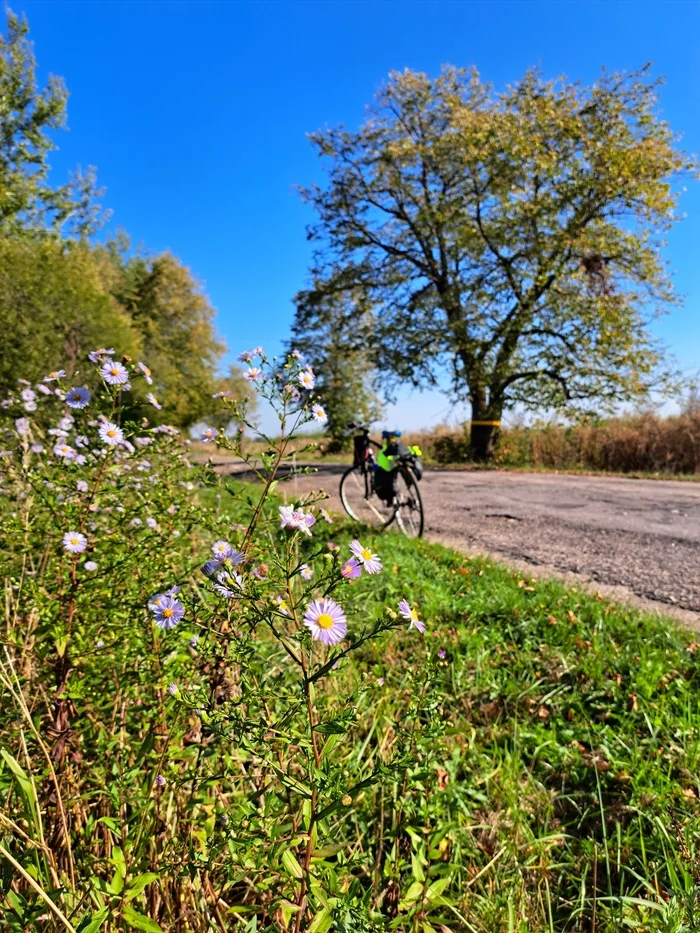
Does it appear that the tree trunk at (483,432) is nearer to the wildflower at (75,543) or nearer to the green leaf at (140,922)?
the wildflower at (75,543)

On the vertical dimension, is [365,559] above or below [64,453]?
below

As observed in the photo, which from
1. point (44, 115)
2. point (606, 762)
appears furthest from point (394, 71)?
point (606, 762)

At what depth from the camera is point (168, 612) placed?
115 centimetres

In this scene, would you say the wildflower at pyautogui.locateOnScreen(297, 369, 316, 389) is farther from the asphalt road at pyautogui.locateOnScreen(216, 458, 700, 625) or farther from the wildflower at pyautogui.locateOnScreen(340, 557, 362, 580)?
the asphalt road at pyautogui.locateOnScreen(216, 458, 700, 625)

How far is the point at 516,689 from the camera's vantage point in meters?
2.24

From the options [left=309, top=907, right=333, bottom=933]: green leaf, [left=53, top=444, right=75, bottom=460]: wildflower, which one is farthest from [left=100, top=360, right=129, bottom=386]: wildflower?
[left=309, top=907, right=333, bottom=933]: green leaf

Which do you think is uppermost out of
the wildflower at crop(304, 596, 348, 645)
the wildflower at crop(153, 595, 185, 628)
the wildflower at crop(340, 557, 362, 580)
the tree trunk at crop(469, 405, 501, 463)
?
the tree trunk at crop(469, 405, 501, 463)

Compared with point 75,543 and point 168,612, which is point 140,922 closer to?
point 168,612

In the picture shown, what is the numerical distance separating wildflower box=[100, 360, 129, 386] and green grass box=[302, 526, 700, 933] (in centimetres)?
127

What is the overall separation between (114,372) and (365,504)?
556cm

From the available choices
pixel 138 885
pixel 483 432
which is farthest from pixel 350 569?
pixel 483 432

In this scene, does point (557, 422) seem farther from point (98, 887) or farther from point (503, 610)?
point (98, 887)

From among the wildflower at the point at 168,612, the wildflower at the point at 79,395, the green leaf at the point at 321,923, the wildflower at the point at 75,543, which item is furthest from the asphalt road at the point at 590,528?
the green leaf at the point at 321,923

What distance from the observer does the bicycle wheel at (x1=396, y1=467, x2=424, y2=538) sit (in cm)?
509
